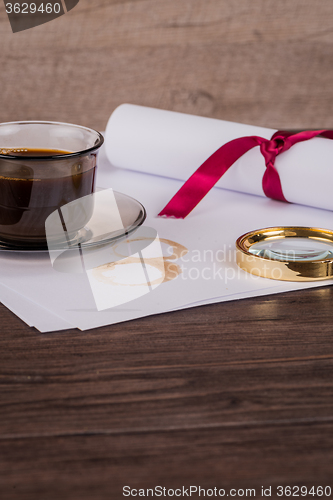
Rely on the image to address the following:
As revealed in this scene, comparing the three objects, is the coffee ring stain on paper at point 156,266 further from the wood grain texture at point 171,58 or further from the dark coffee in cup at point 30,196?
the wood grain texture at point 171,58

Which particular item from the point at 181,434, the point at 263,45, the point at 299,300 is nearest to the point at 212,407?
the point at 181,434

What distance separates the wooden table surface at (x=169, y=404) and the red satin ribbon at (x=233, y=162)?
0.97ft

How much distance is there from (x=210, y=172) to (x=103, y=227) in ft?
0.67

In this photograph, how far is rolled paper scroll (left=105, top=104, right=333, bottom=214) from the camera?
713 mm

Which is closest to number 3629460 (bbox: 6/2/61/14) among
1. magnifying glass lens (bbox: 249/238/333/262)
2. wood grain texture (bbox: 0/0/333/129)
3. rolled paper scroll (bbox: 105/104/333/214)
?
wood grain texture (bbox: 0/0/333/129)

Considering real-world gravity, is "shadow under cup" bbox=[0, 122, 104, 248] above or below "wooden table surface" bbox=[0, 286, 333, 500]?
above

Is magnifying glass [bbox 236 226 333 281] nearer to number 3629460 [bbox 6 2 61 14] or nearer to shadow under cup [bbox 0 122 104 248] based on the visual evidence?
shadow under cup [bbox 0 122 104 248]

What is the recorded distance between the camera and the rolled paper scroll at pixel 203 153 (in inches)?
28.1

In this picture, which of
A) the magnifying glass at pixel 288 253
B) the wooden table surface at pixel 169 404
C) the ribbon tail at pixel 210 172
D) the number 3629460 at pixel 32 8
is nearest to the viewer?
the wooden table surface at pixel 169 404

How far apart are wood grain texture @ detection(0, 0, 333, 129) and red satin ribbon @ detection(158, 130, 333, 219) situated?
1032mm

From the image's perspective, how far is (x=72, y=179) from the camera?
1.82 feet

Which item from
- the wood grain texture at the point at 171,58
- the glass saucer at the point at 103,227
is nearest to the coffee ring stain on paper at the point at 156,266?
the glass saucer at the point at 103,227

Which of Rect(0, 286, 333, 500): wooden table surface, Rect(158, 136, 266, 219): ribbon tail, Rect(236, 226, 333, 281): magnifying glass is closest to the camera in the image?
Rect(0, 286, 333, 500): wooden table surface

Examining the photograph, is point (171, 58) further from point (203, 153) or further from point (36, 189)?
point (36, 189)
